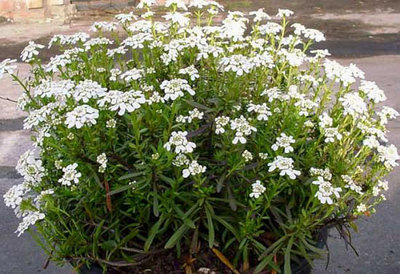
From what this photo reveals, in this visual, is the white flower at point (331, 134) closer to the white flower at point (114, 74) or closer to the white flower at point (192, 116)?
the white flower at point (192, 116)

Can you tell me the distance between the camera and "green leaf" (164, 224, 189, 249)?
1.71 meters

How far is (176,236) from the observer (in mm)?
1718

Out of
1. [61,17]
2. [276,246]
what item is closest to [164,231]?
[276,246]

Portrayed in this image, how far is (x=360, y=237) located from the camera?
2.75 m

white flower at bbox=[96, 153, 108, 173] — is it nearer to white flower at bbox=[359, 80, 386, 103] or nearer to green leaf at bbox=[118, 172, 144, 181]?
green leaf at bbox=[118, 172, 144, 181]

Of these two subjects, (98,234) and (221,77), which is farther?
(221,77)

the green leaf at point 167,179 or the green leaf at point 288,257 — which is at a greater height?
the green leaf at point 167,179

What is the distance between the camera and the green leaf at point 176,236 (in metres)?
1.71

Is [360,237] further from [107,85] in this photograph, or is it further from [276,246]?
[107,85]

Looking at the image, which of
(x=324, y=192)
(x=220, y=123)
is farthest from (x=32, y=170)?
(x=324, y=192)

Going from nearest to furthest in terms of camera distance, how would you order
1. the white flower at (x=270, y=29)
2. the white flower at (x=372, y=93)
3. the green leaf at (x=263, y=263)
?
the green leaf at (x=263, y=263)
the white flower at (x=372, y=93)
the white flower at (x=270, y=29)

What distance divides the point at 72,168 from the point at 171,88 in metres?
0.42

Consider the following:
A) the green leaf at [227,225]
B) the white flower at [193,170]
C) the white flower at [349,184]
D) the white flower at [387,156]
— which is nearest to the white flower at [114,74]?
the white flower at [193,170]

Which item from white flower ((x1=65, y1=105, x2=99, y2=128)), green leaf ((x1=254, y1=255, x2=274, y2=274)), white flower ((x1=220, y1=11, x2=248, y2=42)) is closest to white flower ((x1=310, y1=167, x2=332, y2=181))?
green leaf ((x1=254, y1=255, x2=274, y2=274))
